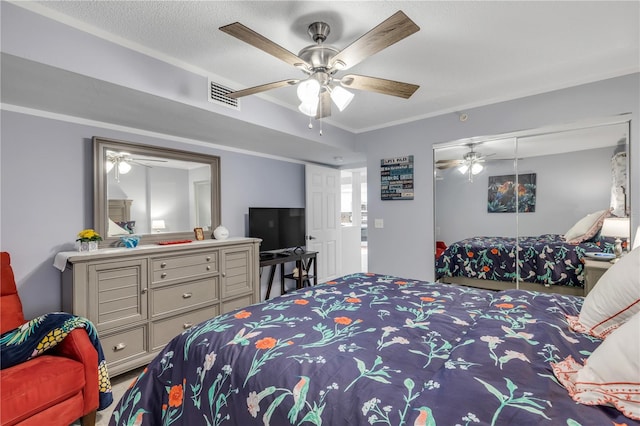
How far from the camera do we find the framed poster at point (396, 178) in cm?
376

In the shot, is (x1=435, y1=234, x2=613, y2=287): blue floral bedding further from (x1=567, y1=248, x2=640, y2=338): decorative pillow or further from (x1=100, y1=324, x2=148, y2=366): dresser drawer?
(x1=100, y1=324, x2=148, y2=366): dresser drawer

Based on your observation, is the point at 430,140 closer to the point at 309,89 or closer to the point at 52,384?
the point at 309,89

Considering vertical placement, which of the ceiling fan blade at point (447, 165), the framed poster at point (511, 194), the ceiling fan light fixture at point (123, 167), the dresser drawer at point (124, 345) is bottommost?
the dresser drawer at point (124, 345)

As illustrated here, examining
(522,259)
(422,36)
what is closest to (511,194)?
(522,259)

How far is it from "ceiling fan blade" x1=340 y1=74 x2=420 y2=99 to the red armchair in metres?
2.28

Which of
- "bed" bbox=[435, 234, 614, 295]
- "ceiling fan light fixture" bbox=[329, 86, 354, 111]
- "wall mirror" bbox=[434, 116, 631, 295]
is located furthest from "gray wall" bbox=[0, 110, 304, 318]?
"bed" bbox=[435, 234, 614, 295]

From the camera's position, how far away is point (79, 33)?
1806 mm

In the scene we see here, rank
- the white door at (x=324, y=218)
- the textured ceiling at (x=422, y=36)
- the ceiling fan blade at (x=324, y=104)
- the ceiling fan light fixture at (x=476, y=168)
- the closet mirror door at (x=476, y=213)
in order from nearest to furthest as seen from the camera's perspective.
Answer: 1. the textured ceiling at (x=422, y=36)
2. the ceiling fan blade at (x=324, y=104)
3. the closet mirror door at (x=476, y=213)
4. the ceiling fan light fixture at (x=476, y=168)
5. the white door at (x=324, y=218)

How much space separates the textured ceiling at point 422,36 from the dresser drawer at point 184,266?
1597 millimetres

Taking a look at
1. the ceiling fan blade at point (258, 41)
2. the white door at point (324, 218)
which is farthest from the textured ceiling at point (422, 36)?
the white door at point (324, 218)

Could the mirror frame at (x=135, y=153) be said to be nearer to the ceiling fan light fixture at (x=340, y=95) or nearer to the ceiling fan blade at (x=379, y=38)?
the ceiling fan light fixture at (x=340, y=95)

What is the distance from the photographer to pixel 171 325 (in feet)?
8.80

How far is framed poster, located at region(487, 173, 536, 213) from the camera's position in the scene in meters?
3.02

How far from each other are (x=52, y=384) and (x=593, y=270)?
3.87 metres
